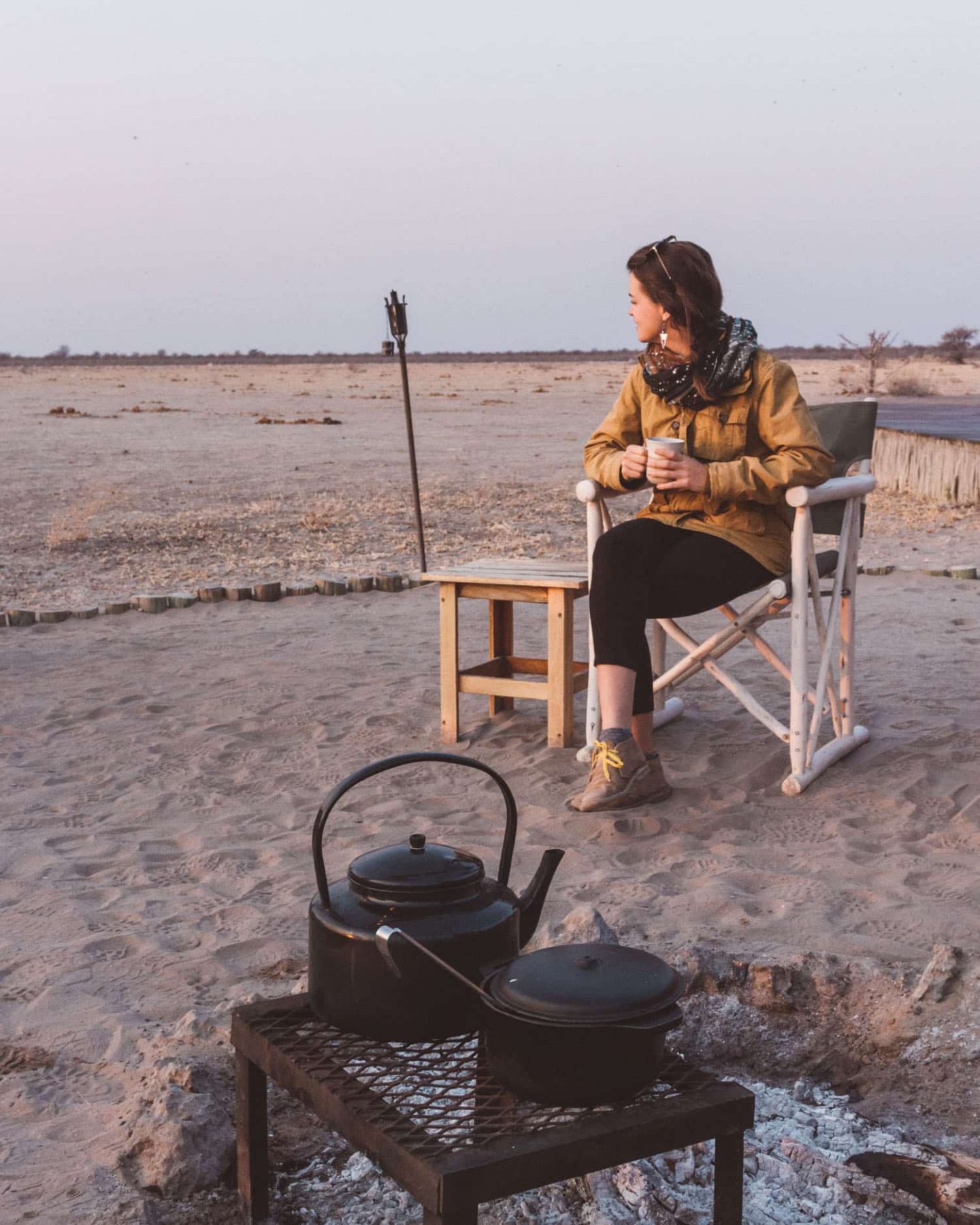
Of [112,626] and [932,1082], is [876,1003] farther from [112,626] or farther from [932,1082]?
[112,626]

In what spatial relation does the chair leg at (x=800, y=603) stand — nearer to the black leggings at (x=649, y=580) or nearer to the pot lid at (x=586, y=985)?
the black leggings at (x=649, y=580)

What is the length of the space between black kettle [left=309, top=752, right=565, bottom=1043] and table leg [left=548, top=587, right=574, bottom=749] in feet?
8.46

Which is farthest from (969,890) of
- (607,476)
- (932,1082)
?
(607,476)

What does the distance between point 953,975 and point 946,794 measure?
145 cm

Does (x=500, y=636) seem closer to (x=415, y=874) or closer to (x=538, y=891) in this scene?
(x=538, y=891)

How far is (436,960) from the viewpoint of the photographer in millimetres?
1758

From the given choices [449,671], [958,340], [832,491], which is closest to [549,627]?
[449,671]

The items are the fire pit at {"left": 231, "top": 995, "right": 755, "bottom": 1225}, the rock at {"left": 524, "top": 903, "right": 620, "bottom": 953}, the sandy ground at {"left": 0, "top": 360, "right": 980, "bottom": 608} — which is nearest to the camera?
the fire pit at {"left": 231, "top": 995, "right": 755, "bottom": 1225}

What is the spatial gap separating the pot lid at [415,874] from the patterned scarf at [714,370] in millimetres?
2379

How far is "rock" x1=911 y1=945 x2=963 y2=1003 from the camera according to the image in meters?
2.64

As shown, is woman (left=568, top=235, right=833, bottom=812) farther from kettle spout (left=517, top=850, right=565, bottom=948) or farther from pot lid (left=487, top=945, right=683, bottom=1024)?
pot lid (left=487, top=945, right=683, bottom=1024)

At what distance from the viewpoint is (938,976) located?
2.66m

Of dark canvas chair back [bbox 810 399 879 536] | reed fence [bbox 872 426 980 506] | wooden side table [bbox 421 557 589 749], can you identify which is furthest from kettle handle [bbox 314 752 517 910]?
reed fence [bbox 872 426 980 506]

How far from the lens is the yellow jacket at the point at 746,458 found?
3.95 meters
